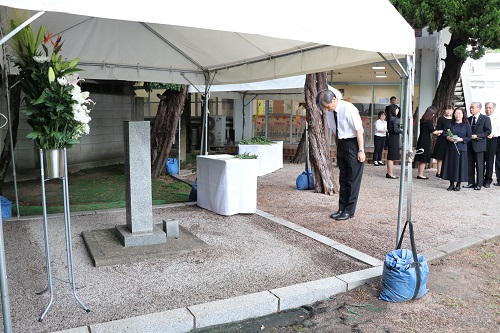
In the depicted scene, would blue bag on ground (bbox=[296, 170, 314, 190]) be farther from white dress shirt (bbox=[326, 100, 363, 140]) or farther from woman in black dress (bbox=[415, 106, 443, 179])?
woman in black dress (bbox=[415, 106, 443, 179])

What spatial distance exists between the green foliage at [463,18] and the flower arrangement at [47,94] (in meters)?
10.4

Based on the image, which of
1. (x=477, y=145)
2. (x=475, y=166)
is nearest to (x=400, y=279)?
(x=477, y=145)

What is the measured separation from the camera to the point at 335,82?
18688 millimetres

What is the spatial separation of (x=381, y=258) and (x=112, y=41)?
5380mm

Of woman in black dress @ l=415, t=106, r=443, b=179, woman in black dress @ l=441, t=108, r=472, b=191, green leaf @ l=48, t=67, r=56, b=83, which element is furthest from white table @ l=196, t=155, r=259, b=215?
woman in black dress @ l=415, t=106, r=443, b=179

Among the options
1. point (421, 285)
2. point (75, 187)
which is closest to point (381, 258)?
point (421, 285)

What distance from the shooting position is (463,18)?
35.4ft

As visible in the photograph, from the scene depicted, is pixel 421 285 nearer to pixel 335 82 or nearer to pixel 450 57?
pixel 450 57

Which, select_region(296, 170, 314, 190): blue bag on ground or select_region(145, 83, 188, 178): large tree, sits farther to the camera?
select_region(145, 83, 188, 178): large tree

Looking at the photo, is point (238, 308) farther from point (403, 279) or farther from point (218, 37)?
point (218, 37)

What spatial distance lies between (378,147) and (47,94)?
39.8 feet

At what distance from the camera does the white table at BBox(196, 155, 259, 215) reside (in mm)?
6500

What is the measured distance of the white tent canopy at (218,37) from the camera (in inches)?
120

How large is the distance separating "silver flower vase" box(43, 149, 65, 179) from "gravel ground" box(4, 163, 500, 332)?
111 cm
